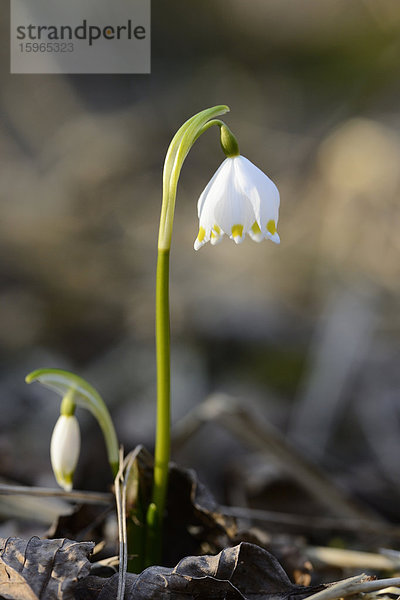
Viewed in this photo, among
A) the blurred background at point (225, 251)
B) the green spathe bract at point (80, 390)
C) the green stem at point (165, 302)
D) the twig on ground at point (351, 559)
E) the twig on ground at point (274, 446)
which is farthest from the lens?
the blurred background at point (225, 251)

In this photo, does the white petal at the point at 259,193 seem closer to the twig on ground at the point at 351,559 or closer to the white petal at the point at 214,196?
the white petal at the point at 214,196

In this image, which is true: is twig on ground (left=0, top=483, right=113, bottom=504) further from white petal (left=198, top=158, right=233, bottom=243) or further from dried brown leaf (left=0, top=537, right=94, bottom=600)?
white petal (left=198, top=158, right=233, bottom=243)

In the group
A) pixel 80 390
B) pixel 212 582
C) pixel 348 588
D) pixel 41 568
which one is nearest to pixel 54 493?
pixel 80 390

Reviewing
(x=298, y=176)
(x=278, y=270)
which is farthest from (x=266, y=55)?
(x=278, y=270)

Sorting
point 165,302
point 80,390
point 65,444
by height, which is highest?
point 165,302

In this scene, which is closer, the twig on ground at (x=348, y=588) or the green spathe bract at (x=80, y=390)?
the twig on ground at (x=348, y=588)

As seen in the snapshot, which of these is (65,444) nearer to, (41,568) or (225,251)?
(41,568)

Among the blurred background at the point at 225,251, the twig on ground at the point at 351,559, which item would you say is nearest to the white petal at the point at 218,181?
the twig on ground at the point at 351,559
